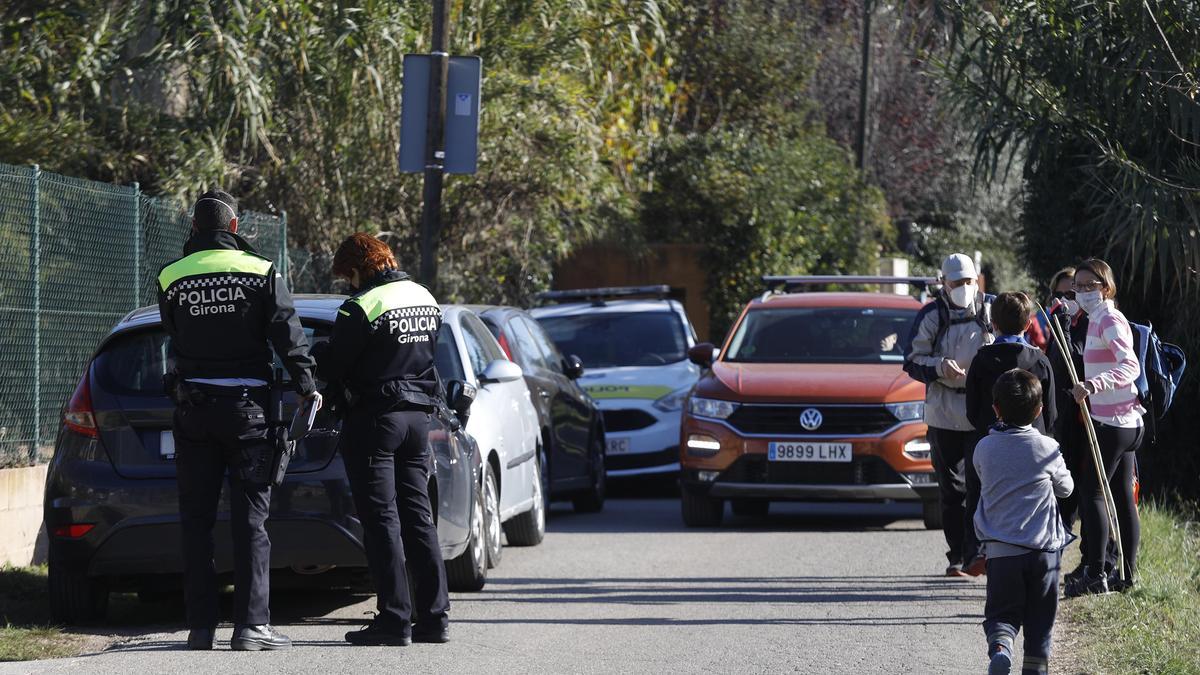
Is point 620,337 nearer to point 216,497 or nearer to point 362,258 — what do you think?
point 362,258

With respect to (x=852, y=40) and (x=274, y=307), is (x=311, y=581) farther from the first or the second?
(x=852, y=40)

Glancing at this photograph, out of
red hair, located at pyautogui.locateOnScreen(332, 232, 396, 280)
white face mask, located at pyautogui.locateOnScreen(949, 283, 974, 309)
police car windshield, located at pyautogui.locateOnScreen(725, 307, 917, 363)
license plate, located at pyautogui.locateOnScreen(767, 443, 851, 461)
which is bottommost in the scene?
license plate, located at pyautogui.locateOnScreen(767, 443, 851, 461)

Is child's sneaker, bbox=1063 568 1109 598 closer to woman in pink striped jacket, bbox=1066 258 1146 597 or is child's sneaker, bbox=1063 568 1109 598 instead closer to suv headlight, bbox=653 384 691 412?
woman in pink striped jacket, bbox=1066 258 1146 597

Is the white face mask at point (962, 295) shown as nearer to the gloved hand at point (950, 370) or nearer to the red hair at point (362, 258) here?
the gloved hand at point (950, 370)

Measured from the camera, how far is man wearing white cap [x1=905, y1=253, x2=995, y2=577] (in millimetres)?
9352

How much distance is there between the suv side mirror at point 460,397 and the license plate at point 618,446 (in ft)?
22.9

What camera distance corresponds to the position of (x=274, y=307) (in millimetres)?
7078

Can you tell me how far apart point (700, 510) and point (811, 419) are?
3.61ft

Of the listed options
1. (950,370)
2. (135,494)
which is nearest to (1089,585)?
(950,370)

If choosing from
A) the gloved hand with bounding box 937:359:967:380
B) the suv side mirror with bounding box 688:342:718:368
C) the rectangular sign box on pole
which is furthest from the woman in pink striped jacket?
the rectangular sign box on pole

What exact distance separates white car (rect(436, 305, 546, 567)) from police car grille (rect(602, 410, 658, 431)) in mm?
3862

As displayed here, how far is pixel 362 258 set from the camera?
7.38m

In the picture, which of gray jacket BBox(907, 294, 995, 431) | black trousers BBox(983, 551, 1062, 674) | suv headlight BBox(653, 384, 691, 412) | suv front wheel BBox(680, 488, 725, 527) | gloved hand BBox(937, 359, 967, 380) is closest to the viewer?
black trousers BBox(983, 551, 1062, 674)

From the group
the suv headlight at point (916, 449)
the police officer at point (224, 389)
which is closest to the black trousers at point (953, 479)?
the suv headlight at point (916, 449)
